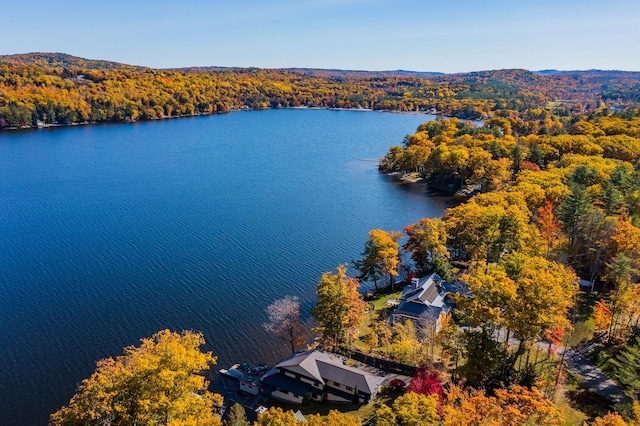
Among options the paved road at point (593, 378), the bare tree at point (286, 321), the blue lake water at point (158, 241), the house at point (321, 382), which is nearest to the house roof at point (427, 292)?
the house at point (321, 382)

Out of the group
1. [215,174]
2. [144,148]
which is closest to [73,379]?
[215,174]

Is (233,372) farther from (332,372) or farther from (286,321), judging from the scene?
(332,372)

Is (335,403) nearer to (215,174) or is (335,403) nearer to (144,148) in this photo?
(215,174)

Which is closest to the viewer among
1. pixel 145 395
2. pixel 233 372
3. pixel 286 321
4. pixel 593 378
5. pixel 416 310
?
pixel 145 395

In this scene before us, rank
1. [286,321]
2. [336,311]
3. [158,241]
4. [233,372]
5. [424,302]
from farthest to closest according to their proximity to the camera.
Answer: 1. [158,241]
2. [424,302]
3. [286,321]
4. [233,372]
5. [336,311]

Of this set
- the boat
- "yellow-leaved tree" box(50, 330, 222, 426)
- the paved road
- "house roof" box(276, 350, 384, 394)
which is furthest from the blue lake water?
the paved road

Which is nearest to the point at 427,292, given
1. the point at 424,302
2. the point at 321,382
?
the point at 424,302
